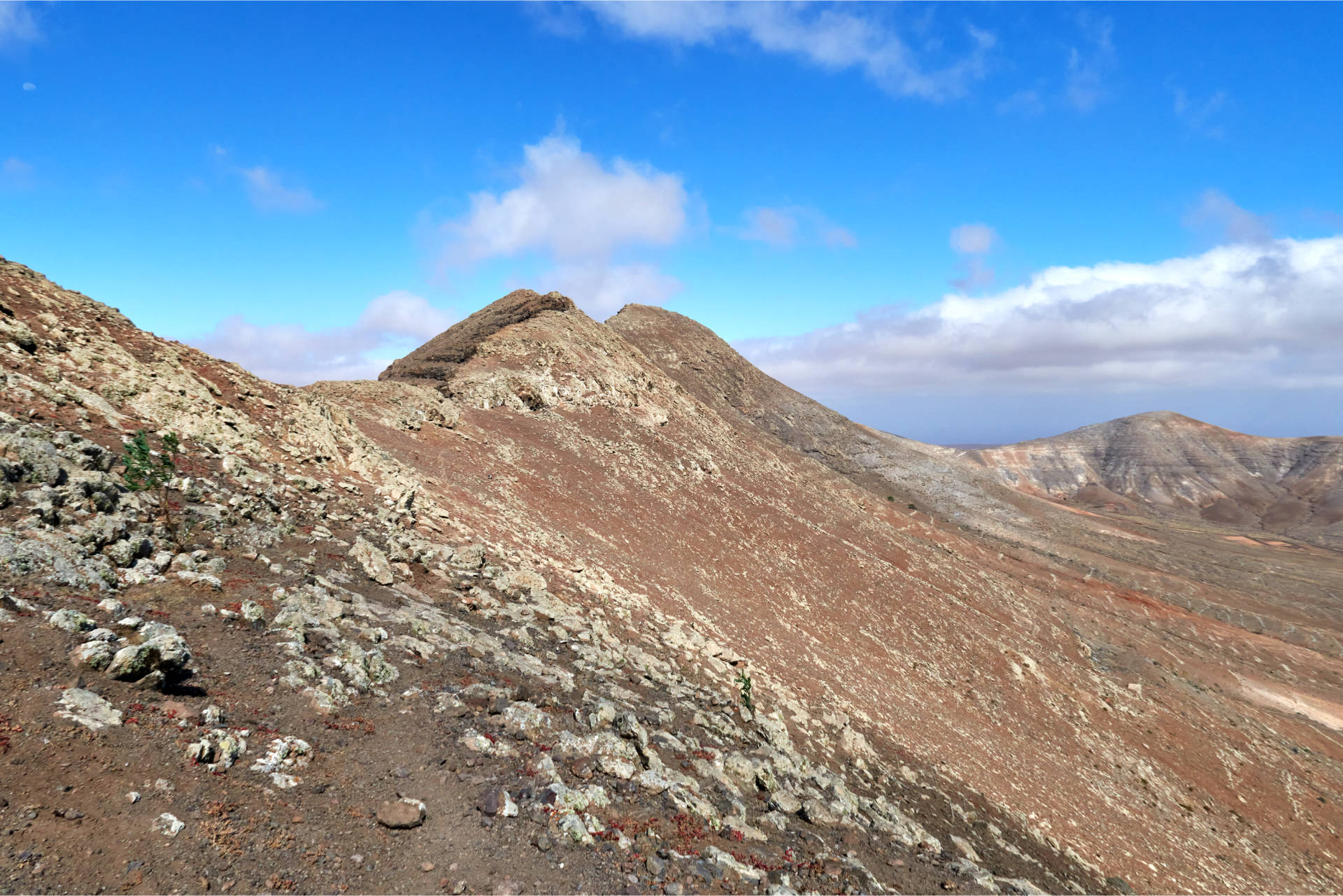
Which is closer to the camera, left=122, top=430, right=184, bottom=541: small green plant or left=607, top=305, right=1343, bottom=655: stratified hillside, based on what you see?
left=122, top=430, right=184, bottom=541: small green plant

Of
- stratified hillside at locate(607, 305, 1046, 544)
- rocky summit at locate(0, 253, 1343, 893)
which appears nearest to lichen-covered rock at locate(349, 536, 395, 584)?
rocky summit at locate(0, 253, 1343, 893)

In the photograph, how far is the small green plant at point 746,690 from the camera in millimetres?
17641

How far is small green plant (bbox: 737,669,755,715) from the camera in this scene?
1764 cm

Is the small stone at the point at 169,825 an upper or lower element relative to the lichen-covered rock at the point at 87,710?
lower

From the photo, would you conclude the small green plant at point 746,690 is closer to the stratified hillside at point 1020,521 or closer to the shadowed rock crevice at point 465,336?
the shadowed rock crevice at point 465,336

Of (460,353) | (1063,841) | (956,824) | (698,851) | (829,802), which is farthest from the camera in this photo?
(460,353)

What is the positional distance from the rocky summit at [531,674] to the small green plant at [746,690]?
190mm

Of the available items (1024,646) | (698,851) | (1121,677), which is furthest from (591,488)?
(1121,677)

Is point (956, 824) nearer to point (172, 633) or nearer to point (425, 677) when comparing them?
point (425, 677)

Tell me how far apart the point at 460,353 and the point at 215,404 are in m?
23.7

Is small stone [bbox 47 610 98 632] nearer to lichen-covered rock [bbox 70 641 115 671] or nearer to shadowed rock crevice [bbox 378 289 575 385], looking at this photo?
lichen-covered rock [bbox 70 641 115 671]

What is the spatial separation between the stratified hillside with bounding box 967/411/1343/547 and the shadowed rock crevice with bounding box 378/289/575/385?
465 ft

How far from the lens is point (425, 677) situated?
11758 millimetres

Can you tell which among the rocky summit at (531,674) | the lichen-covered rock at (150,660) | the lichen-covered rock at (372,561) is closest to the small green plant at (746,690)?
the rocky summit at (531,674)
